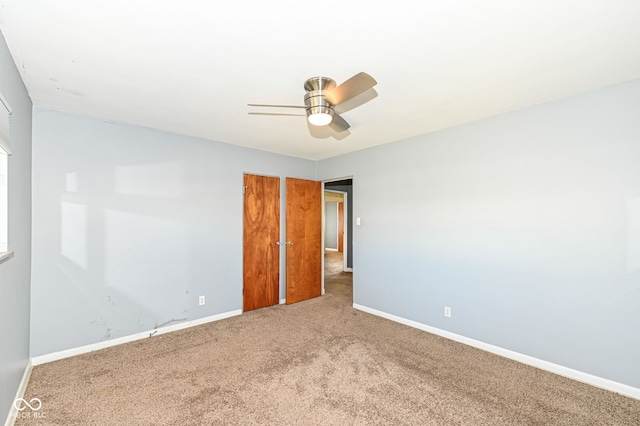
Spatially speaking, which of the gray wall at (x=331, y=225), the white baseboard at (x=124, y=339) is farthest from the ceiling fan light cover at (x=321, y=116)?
the gray wall at (x=331, y=225)

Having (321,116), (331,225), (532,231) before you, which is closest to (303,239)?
(321,116)

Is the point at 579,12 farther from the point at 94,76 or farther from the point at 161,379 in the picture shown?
the point at 161,379

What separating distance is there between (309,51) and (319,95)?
1.03 feet

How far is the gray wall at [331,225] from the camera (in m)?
11.0

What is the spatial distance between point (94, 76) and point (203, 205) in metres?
1.80

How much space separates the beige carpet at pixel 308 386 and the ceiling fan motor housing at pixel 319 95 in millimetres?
2123

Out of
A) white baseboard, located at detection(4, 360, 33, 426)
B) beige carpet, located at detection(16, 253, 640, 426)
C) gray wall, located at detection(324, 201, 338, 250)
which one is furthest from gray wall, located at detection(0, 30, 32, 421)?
gray wall, located at detection(324, 201, 338, 250)

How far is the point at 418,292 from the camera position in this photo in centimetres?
343

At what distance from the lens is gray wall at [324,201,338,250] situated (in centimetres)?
1098

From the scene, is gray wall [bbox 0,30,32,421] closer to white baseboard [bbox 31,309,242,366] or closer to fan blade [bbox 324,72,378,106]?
white baseboard [bbox 31,309,242,366]

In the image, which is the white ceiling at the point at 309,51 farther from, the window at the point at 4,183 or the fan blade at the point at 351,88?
the window at the point at 4,183

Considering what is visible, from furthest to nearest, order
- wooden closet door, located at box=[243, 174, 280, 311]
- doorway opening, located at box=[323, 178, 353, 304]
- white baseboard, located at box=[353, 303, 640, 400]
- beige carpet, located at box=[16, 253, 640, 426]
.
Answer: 1. doorway opening, located at box=[323, 178, 353, 304]
2. wooden closet door, located at box=[243, 174, 280, 311]
3. white baseboard, located at box=[353, 303, 640, 400]
4. beige carpet, located at box=[16, 253, 640, 426]

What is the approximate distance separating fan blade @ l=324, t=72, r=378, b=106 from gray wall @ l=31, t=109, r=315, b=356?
7.58ft

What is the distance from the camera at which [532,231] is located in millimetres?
Answer: 2568
